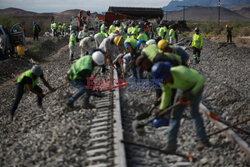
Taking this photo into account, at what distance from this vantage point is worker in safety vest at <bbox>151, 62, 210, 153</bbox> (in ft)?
11.7

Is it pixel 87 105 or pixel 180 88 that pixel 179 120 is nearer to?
pixel 180 88

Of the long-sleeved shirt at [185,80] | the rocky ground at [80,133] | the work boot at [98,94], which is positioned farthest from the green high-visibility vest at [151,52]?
the long-sleeved shirt at [185,80]

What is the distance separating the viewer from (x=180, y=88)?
378 cm

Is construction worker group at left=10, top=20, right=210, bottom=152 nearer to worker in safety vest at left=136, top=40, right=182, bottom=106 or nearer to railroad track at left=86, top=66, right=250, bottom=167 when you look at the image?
worker in safety vest at left=136, top=40, right=182, bottom=106

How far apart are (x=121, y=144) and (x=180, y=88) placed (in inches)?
49.2

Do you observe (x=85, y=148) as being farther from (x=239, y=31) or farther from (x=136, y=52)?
(x=239, y=31)

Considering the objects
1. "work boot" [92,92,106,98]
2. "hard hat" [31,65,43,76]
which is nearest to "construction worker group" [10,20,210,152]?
"hard hat" [31,65,43,76]

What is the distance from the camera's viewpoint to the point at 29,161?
392 cm

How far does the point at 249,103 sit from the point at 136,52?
11.5 feet

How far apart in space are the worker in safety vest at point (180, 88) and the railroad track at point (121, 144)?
26cm

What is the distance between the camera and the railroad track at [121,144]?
3.61 metres

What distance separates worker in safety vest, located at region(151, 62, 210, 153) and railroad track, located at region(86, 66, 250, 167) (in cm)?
26

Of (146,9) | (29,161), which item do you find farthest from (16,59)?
(146,9)

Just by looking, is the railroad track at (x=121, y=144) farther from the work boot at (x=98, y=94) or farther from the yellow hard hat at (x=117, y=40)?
the yellow hard hat at (x=117, y=40)
